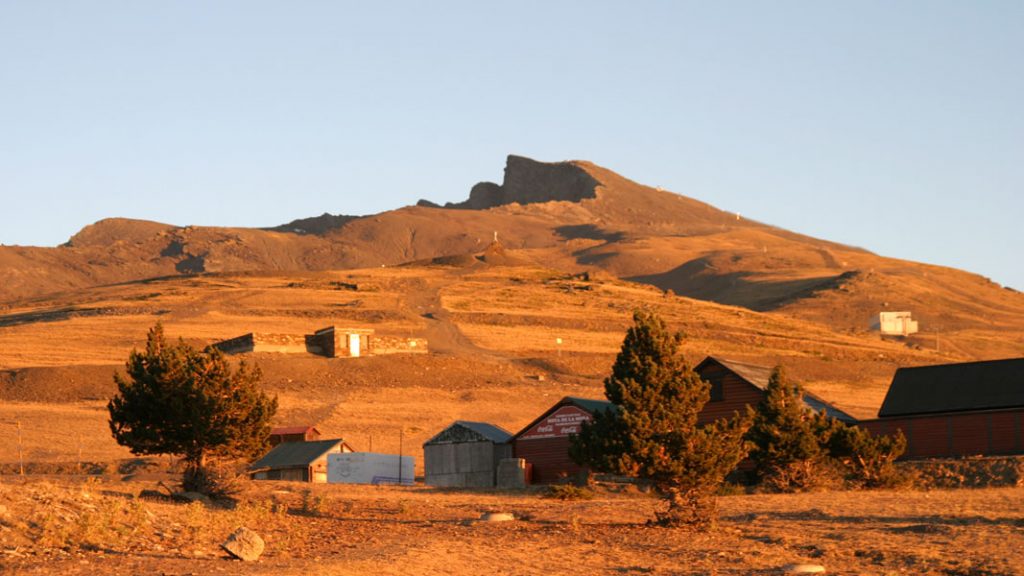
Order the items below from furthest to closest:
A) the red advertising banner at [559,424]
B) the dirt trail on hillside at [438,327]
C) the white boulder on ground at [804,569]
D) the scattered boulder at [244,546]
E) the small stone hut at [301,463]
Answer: the dirt trail on hillside at [438,327]
the small stone hut at [301,463]
the red advertising banner at [559,424]
the white boulder on ground at [804,569]
the scattered boulder at [244,546]

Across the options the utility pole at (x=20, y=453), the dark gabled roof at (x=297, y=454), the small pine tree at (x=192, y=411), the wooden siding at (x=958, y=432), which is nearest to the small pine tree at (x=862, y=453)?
the wooden siding at (x=958, y=432)

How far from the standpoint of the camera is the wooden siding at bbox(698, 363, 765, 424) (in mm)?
48219

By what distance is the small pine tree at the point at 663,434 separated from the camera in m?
31.7

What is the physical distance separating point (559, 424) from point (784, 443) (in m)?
11.3

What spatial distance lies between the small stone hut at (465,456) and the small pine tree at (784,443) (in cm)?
1264

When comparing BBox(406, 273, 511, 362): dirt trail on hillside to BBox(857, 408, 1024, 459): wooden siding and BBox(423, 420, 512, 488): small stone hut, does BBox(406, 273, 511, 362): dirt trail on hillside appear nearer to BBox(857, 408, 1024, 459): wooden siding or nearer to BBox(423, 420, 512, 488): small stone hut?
BBox(423, 420, 512, 488): small stone hut

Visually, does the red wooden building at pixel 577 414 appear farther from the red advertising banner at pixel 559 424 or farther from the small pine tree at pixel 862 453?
the small pine tree at pixel 862 453

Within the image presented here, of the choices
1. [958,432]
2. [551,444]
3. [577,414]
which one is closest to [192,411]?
[551,444]

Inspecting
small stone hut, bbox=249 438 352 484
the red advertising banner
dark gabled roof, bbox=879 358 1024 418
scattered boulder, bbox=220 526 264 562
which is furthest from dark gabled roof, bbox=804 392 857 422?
scattered boulder, bbox=220 526 264 562

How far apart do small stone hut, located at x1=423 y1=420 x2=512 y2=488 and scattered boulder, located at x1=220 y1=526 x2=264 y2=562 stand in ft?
91.3

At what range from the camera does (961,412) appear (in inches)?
1847

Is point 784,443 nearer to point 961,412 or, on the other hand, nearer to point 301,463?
point 961,412

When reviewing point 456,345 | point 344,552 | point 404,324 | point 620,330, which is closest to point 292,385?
point 456,345

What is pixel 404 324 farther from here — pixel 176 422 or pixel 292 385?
pixel 176 422
